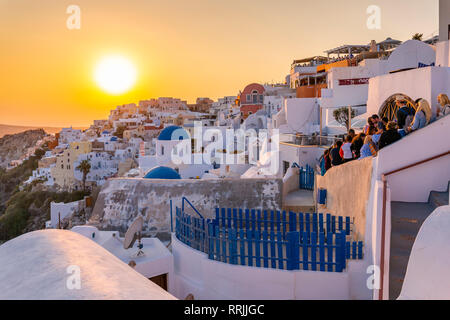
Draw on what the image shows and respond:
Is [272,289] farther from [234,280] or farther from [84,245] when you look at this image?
[84,245]

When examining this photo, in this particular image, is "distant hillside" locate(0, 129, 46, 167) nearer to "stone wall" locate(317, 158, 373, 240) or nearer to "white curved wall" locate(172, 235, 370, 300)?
"white curved wall" locate(172, 235, 370, 300)

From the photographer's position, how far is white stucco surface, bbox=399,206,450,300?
2.58 metres

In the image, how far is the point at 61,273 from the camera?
307 cm

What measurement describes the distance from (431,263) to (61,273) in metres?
2.74

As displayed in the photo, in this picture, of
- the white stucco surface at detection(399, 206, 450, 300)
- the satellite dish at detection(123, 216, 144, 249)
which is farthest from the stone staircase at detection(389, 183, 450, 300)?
the satellite dish at detection(123, 216, 144, 249)

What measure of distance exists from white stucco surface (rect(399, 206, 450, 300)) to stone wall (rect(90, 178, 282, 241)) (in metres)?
8.05

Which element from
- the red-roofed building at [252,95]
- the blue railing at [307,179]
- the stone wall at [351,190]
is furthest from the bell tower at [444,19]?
the red-roofed building at [252,95]

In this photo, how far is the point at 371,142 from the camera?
22.7 ft

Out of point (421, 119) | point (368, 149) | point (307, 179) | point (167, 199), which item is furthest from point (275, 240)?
point (307, 179)

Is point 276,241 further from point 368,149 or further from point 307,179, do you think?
point 307,179

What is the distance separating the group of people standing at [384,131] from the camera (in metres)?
6.18

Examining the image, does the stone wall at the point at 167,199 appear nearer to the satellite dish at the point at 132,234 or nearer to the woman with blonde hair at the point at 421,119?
the satellite dish at the point at 132,234
